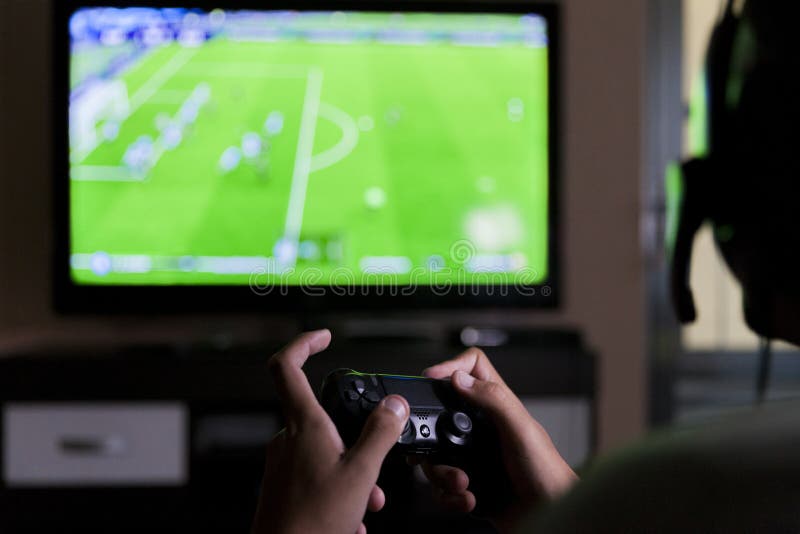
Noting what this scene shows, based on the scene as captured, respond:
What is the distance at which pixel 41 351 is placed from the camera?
229cm

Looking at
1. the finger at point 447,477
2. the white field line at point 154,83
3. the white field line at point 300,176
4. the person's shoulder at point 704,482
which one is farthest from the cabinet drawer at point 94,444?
the person's shoulder at point 704,482

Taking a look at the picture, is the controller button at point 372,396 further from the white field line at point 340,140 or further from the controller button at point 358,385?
the white field line at point 340,140

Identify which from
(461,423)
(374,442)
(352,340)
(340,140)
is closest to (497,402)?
(461,423)

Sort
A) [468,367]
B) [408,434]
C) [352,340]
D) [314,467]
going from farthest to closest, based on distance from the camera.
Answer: [352,340] < [468,367] < [408,434] < [314,467]

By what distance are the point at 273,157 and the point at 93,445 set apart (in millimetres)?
835

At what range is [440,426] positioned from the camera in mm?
592

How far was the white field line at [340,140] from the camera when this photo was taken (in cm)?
238

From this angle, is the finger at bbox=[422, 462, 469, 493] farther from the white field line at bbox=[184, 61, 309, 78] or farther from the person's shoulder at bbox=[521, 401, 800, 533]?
the white field line at bbox=[184, 61, 309, 78]

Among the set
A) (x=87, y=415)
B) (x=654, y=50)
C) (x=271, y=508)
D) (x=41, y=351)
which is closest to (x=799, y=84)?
(x=271, y=508)

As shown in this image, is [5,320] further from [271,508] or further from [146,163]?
[271,508]

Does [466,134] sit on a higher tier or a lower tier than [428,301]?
higher

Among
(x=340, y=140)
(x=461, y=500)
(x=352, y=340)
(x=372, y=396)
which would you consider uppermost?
(x=340, y=140)

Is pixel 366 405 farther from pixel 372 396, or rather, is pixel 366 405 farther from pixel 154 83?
pixel 154 83

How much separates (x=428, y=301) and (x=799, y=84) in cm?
211
